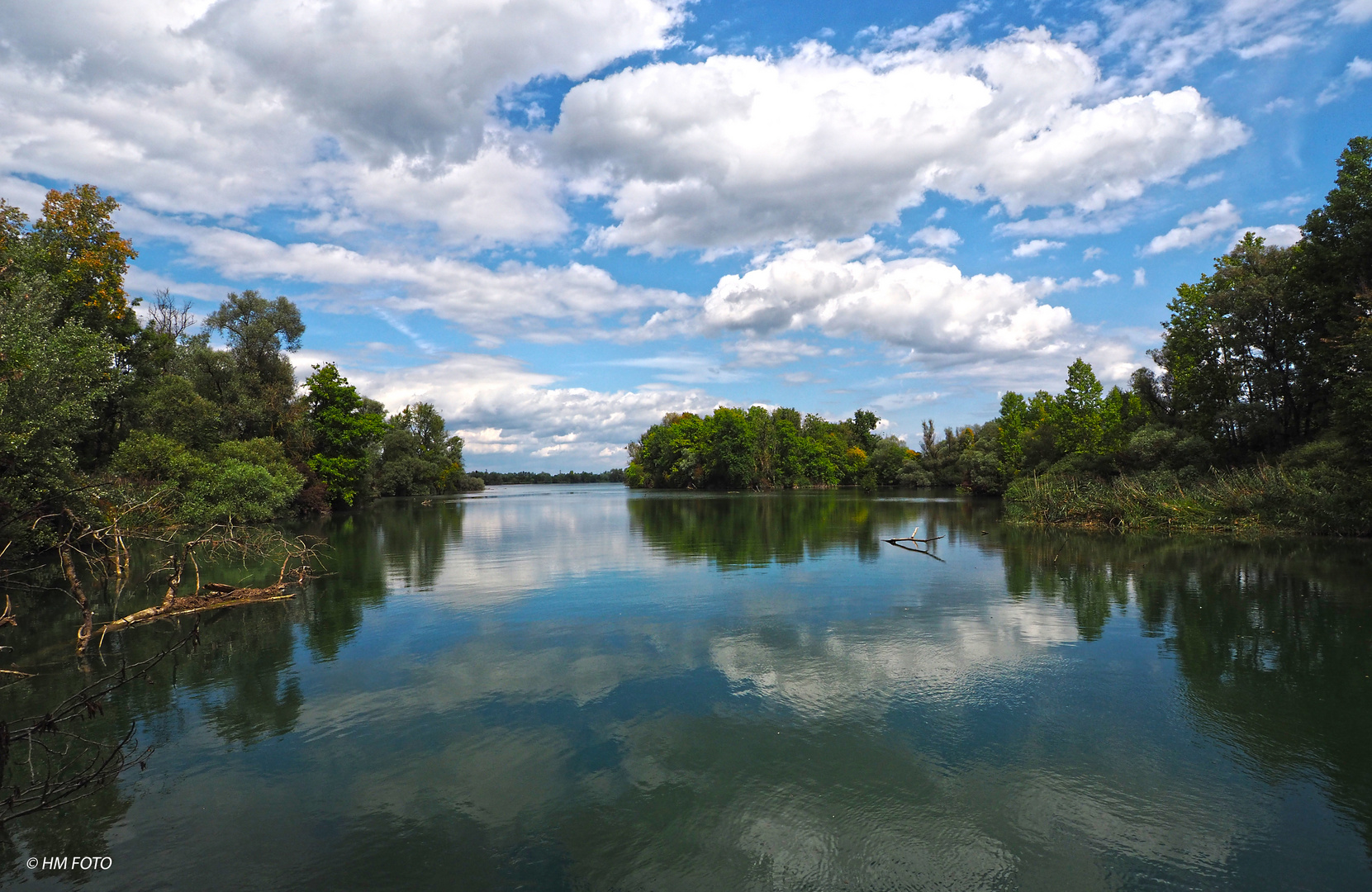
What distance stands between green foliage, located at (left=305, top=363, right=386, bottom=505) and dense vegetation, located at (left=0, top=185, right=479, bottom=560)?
0.41 feet

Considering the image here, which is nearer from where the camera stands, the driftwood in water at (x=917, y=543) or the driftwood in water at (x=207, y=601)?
the driftwood in water at (x=207, y=601)

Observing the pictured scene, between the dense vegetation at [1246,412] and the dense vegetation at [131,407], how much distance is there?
1392 inches

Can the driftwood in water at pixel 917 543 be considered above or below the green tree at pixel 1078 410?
below

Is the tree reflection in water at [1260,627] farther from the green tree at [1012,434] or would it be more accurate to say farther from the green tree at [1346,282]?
the green tree at [1012,434]

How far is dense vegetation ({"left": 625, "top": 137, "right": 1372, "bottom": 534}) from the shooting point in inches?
953

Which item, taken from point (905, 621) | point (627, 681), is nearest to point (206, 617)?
point (627, 681)

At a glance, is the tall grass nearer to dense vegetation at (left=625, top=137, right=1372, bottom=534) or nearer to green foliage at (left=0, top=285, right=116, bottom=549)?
dense vegetation at (left=625, top=137, right=1372, bottom=534)

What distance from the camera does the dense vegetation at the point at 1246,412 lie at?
24219mm

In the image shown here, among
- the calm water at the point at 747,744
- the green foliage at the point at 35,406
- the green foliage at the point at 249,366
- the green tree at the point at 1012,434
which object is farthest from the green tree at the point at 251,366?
the green tree at the point at 1012,434

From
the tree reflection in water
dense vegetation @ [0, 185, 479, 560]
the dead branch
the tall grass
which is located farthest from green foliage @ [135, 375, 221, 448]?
the tall grass

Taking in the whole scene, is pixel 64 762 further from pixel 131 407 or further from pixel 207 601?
pixel 131 407

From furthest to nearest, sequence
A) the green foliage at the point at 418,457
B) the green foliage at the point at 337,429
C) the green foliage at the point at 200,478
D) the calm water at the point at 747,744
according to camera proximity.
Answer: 1. the green foliage at the point at 418,457
2. the green foliage at the point at 337,429
3. the green foliage at the point at 200,478
4. the calm water at the point at 747,744

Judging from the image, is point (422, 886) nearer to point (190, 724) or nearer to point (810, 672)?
point (190, 724)

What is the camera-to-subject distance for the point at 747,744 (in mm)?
7844
